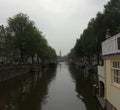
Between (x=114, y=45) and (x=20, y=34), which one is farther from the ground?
(x=20, y=34)

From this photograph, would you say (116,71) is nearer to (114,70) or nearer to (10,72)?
(114,70)

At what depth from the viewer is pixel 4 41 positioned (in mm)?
94875

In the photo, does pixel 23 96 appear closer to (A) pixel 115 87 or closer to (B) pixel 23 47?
(A) pixel 115 87

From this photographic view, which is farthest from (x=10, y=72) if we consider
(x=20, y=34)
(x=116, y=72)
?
(x=116, y=72)

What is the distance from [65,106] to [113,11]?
107 ft

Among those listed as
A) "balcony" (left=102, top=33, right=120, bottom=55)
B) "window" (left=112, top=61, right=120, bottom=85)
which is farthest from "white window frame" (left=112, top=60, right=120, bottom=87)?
"balcony" (left=102, top=33, right=120, bottom=55)

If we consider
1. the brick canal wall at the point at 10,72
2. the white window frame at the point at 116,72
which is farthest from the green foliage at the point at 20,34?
the white window frame at the point at 116,72

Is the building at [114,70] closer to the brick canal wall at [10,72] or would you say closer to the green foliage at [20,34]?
the brick canal wall at [10,72]

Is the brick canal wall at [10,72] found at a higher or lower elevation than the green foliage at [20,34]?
lower

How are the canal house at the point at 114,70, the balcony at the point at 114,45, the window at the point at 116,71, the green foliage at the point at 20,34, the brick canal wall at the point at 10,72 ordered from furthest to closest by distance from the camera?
the green foliage at the point at 20,34
the brick canal wall at the point at 10,72
the window at the point at 116,71
the canal house at the point at 114,70
the balcony at the point at 114,45

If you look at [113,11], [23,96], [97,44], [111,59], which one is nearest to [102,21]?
[113,11]

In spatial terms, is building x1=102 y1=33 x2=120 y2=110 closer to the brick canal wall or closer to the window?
the window

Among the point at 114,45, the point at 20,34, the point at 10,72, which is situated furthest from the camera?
the point at 20,34

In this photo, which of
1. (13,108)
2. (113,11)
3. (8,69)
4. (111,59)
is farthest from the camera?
(8,69)
